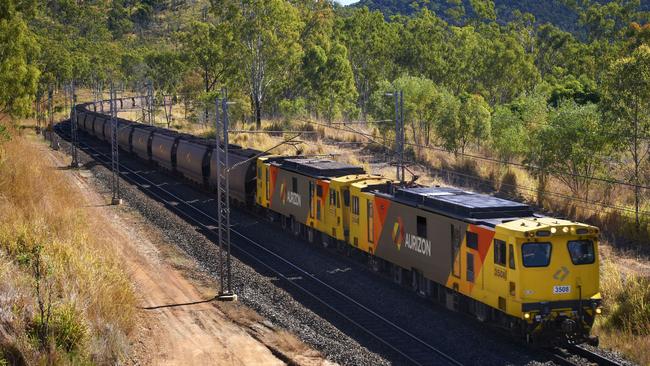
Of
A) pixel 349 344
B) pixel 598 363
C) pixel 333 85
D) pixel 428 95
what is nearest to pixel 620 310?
pixel 598 363

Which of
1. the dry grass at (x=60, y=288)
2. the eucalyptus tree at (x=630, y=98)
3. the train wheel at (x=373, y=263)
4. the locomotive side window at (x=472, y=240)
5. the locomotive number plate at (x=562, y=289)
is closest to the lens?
the dry grass at (x=60, y=288)

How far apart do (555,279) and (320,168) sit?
15.7 meters

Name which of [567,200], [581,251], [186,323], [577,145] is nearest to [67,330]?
[186,323]

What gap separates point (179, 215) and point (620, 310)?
84.3ft

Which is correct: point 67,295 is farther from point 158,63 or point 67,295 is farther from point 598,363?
point 158,63

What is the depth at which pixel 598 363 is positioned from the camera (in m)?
20.3

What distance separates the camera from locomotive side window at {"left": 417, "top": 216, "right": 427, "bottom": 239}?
25.9 m

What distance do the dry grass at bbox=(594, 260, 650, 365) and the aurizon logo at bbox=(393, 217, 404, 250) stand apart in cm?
674

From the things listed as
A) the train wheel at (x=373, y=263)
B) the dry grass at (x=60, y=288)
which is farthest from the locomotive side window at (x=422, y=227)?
the dry grass at (x=60, y=288)

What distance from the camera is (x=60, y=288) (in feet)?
69.7

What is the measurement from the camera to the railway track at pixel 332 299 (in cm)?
2167

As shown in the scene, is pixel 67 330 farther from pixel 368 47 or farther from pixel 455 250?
pixel 368 47

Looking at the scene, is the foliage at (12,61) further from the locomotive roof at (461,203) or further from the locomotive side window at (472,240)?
the locomotive side window at (472,240)

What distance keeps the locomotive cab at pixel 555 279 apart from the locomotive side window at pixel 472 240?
1459mm
